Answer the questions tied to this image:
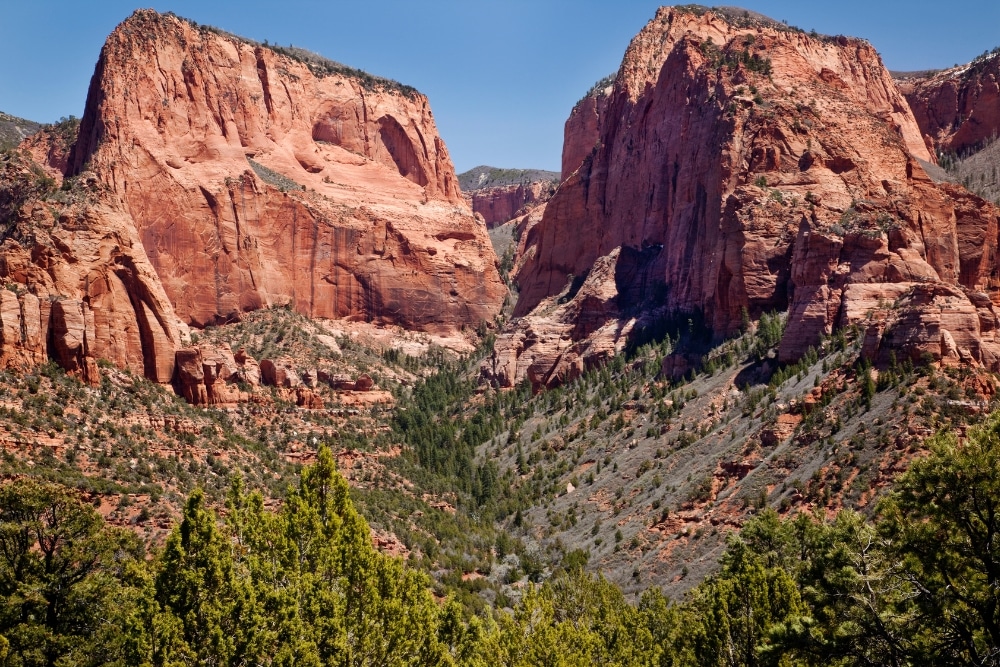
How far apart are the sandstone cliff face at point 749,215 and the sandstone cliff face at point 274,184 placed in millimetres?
17086

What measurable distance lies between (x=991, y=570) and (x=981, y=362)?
42.4 m

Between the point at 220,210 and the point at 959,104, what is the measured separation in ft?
386

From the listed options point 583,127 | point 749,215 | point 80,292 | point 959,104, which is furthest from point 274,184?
point 959,104

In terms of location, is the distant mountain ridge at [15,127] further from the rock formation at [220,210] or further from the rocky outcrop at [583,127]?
the rocky outcrop at [583,127]

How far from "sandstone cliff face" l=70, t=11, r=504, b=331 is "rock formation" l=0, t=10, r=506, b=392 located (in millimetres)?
215

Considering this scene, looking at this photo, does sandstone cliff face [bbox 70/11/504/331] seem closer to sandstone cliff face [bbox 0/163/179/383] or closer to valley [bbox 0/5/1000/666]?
valley [bbox 0/5/1000/666]

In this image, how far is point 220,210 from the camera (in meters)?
115

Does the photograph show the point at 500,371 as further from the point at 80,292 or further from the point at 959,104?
the point at 959,104

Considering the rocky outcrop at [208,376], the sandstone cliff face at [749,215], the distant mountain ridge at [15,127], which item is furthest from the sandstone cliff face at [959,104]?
the distant mountain ridge at [15,127]

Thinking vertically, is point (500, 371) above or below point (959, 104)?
below

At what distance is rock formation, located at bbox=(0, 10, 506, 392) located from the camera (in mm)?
72625

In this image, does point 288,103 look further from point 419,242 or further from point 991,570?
point 991,570

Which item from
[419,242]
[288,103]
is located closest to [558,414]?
[419,242]

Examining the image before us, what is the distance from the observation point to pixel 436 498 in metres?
84.2
